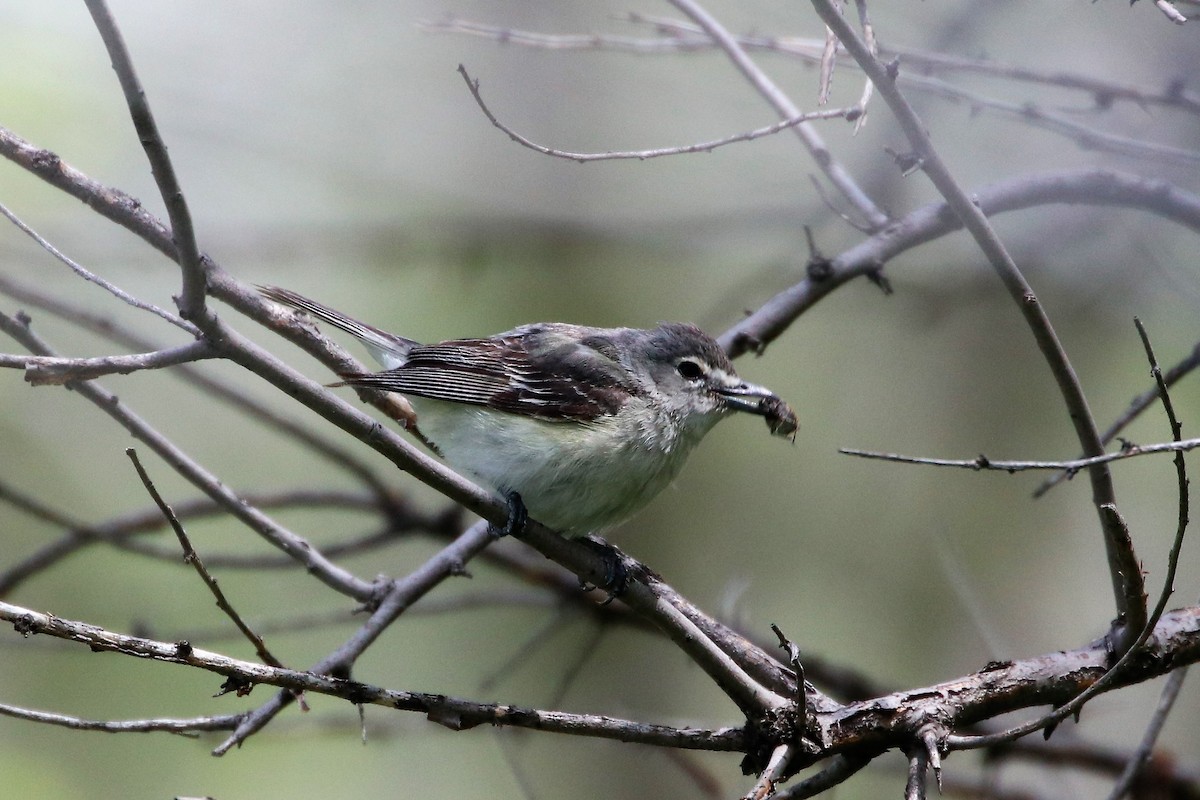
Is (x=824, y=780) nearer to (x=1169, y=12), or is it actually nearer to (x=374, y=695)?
(x=374, y=695)

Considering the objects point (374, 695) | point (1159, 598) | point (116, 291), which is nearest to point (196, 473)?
point (116, 291)

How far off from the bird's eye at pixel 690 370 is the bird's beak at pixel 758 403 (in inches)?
4.1

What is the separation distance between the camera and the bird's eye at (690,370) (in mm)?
5188

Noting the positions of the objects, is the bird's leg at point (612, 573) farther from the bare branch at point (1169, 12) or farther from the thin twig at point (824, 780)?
the bare branch at point (1169, 12)

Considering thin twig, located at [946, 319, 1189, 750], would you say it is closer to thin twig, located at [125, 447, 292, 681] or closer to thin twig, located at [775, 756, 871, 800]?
thin twig, located at [775, 756, 871, 800]

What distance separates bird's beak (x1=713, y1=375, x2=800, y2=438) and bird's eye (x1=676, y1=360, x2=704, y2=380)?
0.10 metres

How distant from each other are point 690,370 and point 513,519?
5.79 feet

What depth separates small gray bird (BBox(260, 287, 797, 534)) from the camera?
4535mm

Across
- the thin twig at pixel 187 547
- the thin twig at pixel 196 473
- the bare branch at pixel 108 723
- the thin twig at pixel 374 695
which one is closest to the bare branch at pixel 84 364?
the thin twig at pixel 187 547

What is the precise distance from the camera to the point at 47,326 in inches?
366

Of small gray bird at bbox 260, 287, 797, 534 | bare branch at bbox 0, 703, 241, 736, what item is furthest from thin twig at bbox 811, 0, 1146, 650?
bare branch at bbox 0, 703, 241, 736

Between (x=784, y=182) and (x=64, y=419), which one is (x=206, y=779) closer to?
(x=64, y=419)

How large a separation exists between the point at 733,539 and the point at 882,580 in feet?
4.81

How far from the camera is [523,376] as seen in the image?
5082 millimetres
